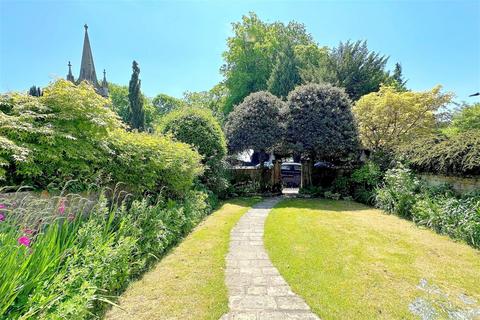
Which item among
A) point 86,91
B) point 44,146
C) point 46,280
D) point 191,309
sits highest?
point 86,91

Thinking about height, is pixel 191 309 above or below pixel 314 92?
below

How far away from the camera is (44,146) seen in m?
3.69

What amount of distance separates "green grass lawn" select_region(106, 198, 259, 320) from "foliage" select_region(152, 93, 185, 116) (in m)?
40.0

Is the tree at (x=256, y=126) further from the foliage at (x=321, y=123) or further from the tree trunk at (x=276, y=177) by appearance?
the tree trunk at (x=276, y=177)

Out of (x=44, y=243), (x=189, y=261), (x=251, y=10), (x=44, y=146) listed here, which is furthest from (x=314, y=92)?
(x=251, y=10)

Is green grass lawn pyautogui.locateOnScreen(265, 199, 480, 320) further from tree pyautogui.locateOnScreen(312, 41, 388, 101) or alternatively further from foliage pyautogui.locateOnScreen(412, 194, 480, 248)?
tree pyautogui.locateOnScreen(312, 41, 388, 101)

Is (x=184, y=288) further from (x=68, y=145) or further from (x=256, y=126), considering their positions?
(x=256, y=126)

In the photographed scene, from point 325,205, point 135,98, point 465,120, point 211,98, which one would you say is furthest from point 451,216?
point 135,98

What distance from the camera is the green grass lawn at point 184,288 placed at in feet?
10.3

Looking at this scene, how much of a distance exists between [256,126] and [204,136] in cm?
311

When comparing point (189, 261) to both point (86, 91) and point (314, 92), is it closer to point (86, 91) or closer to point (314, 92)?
point (86, 91)

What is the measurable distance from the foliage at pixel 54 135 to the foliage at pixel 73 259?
0.62 m

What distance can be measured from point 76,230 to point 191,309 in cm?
176

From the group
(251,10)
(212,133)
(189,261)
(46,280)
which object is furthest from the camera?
(251,10)
